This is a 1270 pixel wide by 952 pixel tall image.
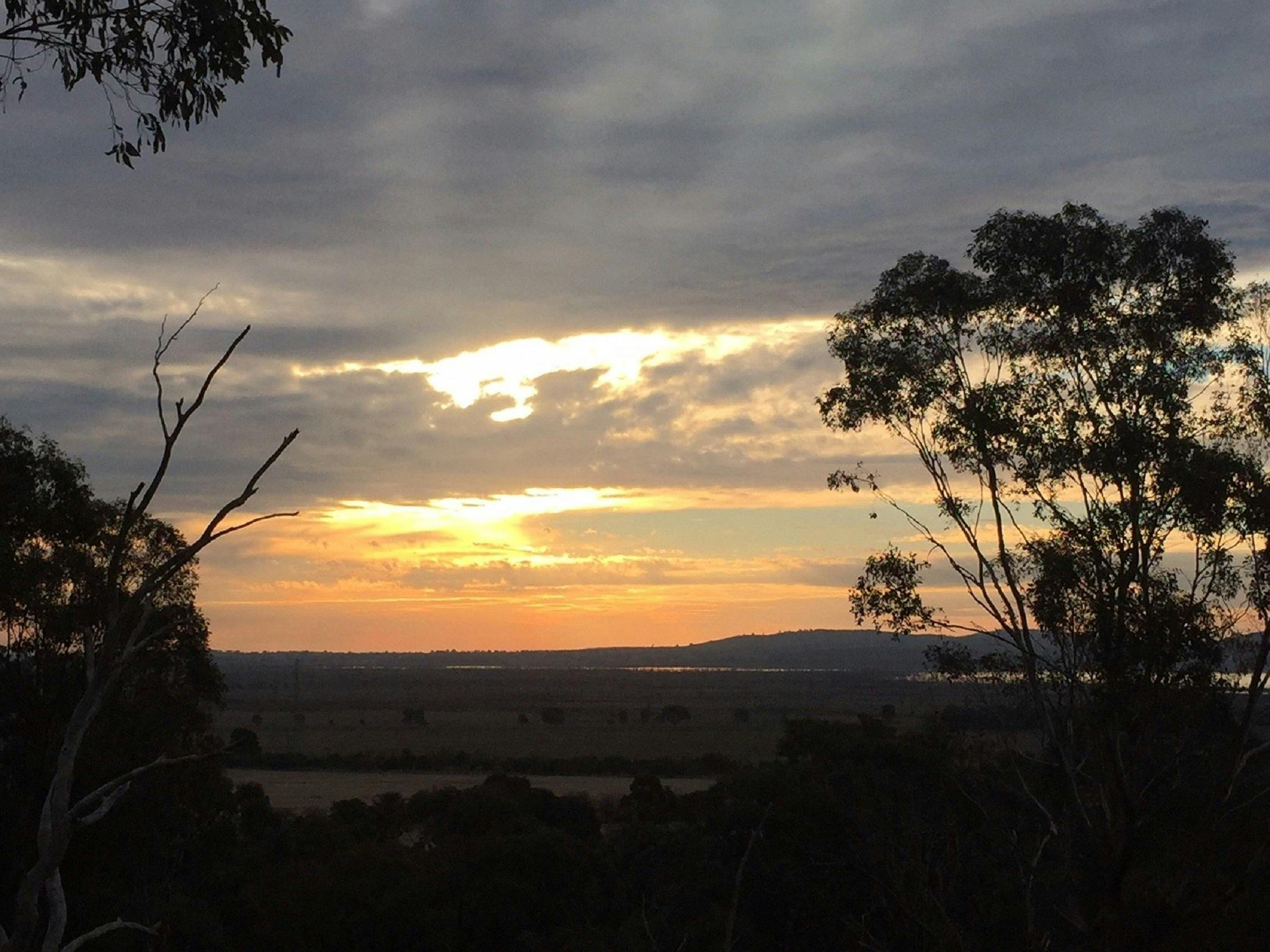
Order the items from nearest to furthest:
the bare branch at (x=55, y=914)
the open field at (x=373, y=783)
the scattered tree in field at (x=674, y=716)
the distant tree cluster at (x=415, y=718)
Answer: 1. the bare branch at (x=55, y=914)
2. the open field at (x=373, y=783)
3. the distant tree cluster at (x=415, y=718)
4. the scattered tree in field at (x=674, y=716)

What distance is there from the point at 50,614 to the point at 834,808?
17899 mm

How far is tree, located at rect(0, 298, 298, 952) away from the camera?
203 inches

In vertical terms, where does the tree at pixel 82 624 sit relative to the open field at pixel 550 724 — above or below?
above

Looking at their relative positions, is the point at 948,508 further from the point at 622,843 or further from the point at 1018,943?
the point at 622,843

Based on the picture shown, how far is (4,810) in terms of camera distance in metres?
24.8

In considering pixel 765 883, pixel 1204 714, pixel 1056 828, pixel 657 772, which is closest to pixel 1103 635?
pixel 1204 714

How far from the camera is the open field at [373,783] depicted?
2640 inches

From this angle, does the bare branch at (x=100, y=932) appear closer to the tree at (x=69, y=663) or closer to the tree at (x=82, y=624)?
the tree at (x=82, y=624)

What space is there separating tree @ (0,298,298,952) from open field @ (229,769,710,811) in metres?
35.1

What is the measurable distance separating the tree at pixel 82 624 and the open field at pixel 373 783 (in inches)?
1383

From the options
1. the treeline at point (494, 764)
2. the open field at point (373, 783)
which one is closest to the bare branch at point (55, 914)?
the open field at point (373, 783)

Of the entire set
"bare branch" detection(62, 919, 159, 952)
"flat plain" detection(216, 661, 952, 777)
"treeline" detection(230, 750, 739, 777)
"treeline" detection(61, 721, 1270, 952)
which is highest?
"bare branch" detection(62, 919, 159, 952)

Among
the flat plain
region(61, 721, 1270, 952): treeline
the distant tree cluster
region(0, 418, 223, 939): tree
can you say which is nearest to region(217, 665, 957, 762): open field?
the flat plain

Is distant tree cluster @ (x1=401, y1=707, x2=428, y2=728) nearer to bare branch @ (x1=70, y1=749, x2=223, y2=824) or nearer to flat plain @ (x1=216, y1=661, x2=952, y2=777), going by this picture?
flat plain @ (x1=216, y1=661, x2=952, y2=777)
